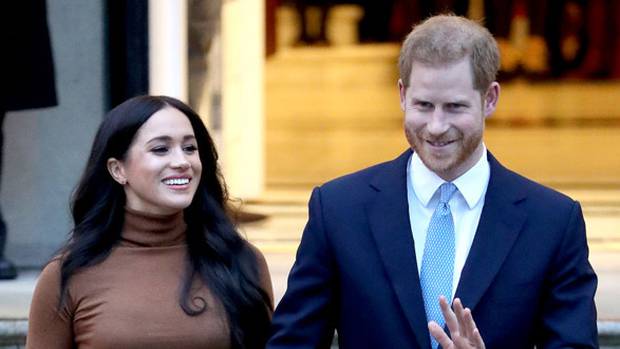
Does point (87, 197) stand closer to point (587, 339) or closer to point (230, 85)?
point (587, 339)

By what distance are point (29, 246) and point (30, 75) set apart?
75cm

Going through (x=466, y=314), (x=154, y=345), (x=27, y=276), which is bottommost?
(x=27, y=276)

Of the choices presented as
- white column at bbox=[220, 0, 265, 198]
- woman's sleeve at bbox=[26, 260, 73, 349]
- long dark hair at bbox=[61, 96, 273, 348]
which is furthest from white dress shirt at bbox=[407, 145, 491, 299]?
white column at bbox=[220, 0, 265, 198]

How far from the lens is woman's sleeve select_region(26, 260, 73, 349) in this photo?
3.86 metres

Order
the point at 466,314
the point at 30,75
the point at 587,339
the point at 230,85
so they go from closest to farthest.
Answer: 1. the point at 466,314
2. the point at 587,339
3. the point at 30,75
4. the point at 230,85

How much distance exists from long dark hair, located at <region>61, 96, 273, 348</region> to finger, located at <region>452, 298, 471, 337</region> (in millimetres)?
804

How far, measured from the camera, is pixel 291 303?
139 inches

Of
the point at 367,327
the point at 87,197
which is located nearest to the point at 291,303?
the point at 367,327

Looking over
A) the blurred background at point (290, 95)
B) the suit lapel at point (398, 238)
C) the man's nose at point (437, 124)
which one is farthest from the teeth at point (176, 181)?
the blurred background at point (290, 95)

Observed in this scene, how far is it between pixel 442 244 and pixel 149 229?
887 mm

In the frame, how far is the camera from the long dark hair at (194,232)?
392cm

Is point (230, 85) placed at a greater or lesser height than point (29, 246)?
greater

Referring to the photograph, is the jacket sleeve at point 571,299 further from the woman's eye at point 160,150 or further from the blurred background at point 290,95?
the blurred background at point 290,95

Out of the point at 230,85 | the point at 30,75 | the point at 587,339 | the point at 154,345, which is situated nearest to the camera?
the point at 587,339
